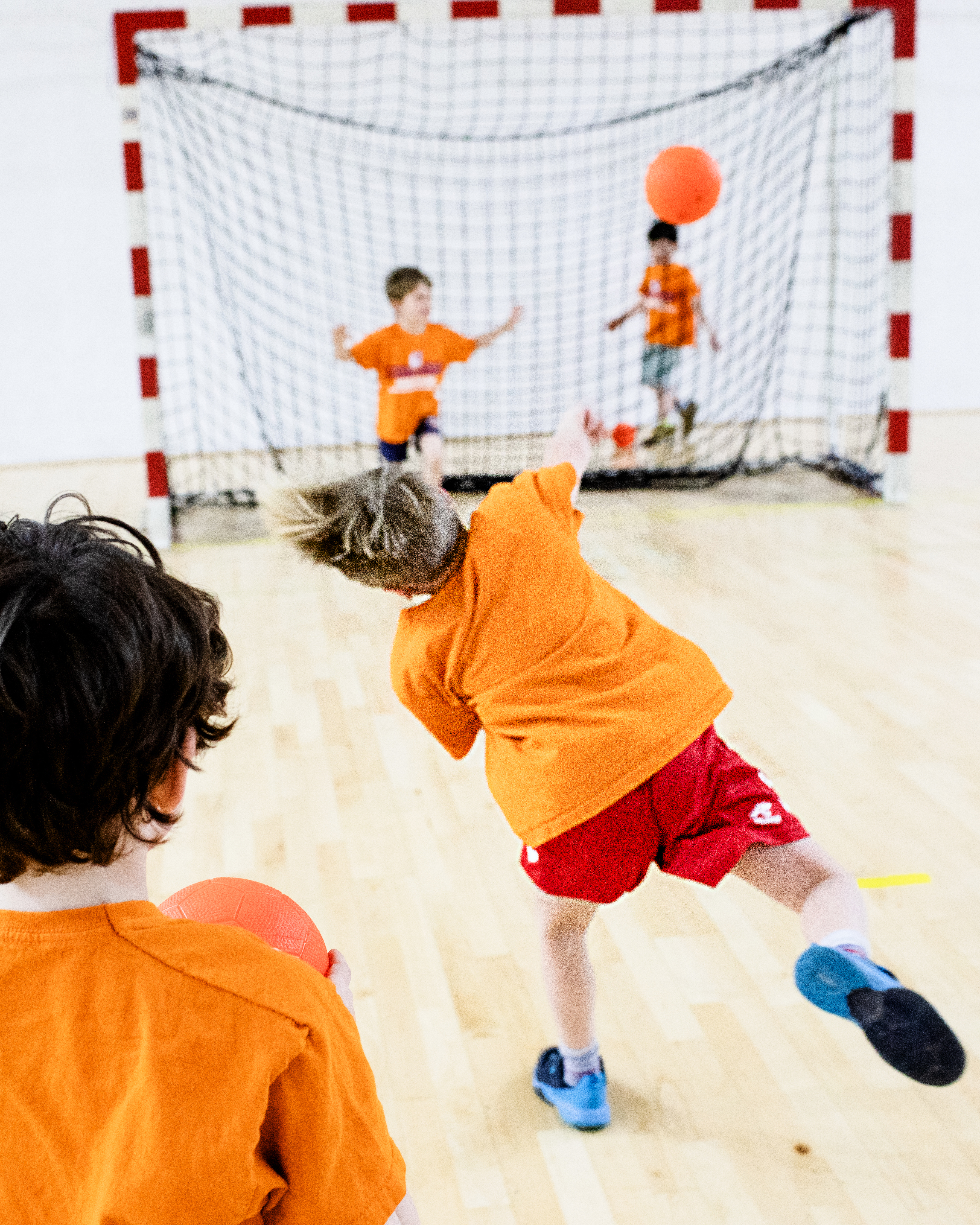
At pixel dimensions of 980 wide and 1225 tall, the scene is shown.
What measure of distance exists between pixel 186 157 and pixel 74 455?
177 centimetres

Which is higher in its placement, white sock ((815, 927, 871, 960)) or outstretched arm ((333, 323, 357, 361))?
outstretched arm ((333, 323, 357, 361))

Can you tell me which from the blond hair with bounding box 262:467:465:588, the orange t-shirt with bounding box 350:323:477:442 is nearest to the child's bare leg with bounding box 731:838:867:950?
the blond hair with bounding box 262:467:465:588

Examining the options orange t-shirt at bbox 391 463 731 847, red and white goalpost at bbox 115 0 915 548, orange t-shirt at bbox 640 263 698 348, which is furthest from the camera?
orange t-shirt at bbox 640 263 698 348

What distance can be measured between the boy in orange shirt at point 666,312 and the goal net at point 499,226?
0.33 m

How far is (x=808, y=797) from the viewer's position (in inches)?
96.4

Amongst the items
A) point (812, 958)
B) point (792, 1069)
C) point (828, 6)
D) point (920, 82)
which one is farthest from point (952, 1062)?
point (920, 82)

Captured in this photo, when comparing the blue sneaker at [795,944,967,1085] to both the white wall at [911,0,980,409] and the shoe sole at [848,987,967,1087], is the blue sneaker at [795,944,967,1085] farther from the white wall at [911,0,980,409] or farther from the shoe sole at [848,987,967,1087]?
the white wall at [911,0,980,409]

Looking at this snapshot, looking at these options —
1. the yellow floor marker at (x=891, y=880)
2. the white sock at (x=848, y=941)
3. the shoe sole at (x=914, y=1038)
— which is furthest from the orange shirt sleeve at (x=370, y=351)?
the shoe sole at (x=914, y=1038)

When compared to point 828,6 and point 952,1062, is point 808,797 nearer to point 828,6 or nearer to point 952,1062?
point 952,1062

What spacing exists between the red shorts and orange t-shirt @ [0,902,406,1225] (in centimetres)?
76

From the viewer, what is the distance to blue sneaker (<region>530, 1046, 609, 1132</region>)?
62.8 inches

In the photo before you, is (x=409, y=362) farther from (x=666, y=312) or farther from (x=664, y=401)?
(x=664, y=401)

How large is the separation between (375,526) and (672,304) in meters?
4.60

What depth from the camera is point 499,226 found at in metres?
6.64
